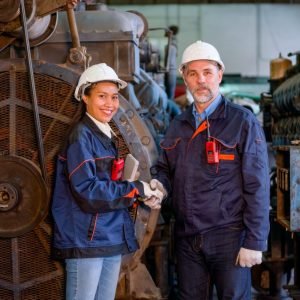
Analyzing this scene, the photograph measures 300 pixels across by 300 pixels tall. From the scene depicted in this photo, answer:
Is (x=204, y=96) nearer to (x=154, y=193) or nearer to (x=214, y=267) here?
(x=154, y=193)

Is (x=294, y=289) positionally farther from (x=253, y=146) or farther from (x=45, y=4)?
(x=45, y=4)

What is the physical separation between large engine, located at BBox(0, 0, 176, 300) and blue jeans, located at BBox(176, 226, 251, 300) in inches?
16.2

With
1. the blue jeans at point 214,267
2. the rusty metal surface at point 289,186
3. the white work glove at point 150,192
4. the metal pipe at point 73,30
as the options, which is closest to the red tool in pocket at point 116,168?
the white work glove at point 150,192

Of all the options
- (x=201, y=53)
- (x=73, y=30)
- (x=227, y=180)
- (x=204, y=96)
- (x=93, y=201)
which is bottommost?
(x=93, y=201)

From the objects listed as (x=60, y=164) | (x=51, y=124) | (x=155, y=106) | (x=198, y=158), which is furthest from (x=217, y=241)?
(x=155, y=106)

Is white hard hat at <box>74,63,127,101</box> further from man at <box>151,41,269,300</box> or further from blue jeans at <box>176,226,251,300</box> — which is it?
blue jeans at <box>176,226,251,300</box>

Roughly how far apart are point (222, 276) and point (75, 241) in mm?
689

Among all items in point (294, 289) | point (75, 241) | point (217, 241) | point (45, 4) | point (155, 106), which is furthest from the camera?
point (155, 106)

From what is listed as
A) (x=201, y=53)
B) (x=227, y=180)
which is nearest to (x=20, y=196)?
(x=227, y=180)

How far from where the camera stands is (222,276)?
93.1 inches

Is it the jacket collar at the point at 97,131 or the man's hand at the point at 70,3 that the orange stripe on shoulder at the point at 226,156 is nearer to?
the jacket collar at the point at 97,131

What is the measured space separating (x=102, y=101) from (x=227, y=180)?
26.2 inches

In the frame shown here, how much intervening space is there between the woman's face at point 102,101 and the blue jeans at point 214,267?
2.30 ft

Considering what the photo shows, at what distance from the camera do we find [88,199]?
2.16 m
